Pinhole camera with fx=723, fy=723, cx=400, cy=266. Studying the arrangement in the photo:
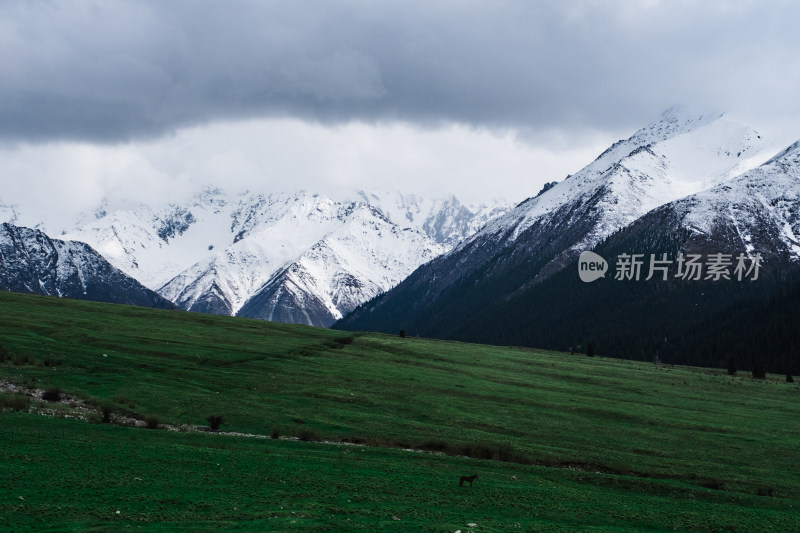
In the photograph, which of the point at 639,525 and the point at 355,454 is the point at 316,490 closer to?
the point at 355,454

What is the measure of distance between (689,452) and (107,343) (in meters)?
59.5

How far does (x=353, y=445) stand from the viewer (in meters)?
46.9

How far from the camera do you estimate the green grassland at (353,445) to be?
30.2m

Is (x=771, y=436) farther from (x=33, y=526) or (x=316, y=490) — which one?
(x=33, y=526)

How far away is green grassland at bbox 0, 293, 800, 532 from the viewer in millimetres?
30172

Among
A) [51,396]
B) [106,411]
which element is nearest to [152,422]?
[106,411]

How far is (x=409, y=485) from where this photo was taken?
36.1 meters

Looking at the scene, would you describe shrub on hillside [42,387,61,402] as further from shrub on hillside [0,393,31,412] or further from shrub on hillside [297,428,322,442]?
shrub on hillside [297,428,322,442]

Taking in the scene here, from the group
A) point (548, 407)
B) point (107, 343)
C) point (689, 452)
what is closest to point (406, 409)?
point (548, 407)

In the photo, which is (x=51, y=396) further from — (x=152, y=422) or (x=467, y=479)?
(x=467, y=479)

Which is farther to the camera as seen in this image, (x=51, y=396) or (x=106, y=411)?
(x=51, y=396)

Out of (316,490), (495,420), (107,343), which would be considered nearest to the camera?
(316,490)

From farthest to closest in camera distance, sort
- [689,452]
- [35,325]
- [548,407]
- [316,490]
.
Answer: [35,325]
[548,407]
[689,452]
[316,490]

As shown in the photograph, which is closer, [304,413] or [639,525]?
[639,525]
